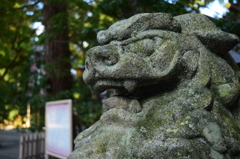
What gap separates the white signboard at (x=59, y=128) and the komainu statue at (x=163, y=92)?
149 cm

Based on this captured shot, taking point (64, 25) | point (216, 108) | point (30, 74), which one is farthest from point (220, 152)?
point (30, 74)

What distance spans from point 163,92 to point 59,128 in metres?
2.17

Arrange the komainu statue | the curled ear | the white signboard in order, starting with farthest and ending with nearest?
the white signboard
the curled ear
the komainu statue

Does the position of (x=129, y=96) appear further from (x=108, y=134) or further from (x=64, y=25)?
(x=64, y=25)

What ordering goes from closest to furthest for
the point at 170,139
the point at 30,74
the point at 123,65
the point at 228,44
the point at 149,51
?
the point at 170,139 → the point at 123,65 → the point at 149,51 → the point at 228,44 → the point at 30,74

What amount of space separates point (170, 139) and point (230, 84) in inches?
25.3

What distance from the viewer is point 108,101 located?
5.91 ft

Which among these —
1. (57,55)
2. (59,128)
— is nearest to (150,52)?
(59,128)

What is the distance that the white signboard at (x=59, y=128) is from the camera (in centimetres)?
333

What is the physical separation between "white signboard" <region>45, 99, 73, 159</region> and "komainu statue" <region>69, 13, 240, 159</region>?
1487 mm

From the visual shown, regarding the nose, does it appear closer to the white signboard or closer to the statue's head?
the statue's head

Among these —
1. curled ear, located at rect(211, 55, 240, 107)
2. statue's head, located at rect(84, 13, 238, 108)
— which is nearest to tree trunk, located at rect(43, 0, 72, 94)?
statue's head, located at rect(84, 13, 238, 108)

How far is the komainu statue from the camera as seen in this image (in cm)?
149

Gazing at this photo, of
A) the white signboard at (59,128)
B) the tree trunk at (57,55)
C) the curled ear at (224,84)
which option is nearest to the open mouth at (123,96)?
the curled ear at (224,84)
